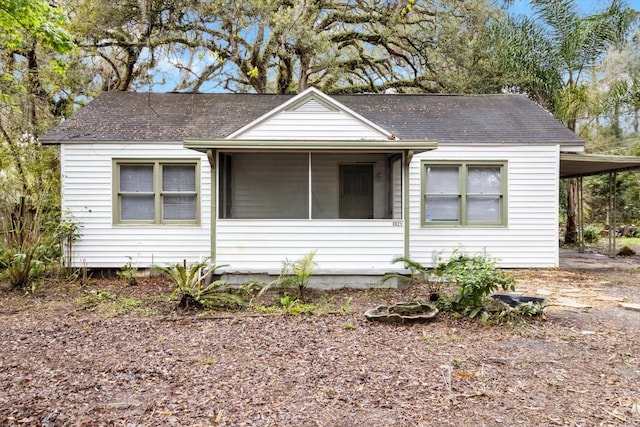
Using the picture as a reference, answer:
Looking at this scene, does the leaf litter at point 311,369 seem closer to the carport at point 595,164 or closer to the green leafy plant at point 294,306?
the green leafy plant at point 294,306

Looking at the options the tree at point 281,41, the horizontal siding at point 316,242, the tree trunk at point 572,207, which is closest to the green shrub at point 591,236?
the tree trunk at point 572,207

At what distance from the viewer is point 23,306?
6.23m

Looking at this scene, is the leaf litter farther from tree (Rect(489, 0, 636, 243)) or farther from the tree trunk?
tree (Rect(489, 0, 636, 243))

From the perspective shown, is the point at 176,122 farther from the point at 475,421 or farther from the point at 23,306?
the point at 475,421

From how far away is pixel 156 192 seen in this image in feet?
27.9

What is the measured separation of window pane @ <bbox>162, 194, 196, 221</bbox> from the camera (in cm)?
861

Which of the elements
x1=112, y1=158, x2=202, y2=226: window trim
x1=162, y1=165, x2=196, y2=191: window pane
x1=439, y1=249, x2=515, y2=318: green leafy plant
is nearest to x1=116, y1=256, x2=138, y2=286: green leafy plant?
x1=112, y1=158, x2=202, y2=226: window trim

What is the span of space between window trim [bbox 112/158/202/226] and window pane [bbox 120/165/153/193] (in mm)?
74

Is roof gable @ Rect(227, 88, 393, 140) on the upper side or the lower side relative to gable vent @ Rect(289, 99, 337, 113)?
lower

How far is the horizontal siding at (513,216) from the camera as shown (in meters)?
8.82

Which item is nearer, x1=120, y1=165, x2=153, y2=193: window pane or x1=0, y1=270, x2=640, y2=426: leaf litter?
x1=0, y1=270, x2=640, y2=426: leaf litter

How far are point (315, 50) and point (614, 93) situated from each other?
9.66 m

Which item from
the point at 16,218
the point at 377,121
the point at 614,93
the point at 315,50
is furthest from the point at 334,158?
the point at 614,93

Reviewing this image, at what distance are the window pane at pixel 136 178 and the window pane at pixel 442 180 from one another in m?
5.73
